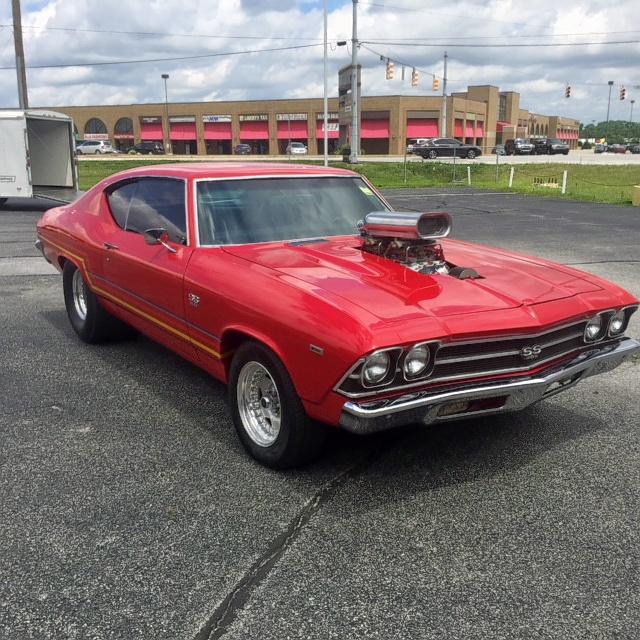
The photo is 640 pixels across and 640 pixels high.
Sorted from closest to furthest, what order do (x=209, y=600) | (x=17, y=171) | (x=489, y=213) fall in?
(x=209, y=600), (x=17, y=171), (x=489, y=213)

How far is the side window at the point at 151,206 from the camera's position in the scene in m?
4.37

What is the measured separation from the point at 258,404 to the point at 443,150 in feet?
168

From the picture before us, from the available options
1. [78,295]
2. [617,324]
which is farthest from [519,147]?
[617,324]

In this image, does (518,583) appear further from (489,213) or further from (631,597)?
(489,213)

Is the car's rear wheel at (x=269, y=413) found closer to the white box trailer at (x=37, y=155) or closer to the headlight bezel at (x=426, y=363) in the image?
the headlight bezel at (x=426, y=363)

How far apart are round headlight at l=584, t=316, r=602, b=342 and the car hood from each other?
0.59 feet

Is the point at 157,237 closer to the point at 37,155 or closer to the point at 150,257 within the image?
the point at 150,257

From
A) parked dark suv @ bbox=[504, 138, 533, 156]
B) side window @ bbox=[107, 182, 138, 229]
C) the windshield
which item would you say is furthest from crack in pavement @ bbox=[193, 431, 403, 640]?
parked dark suv @ bbox=[504, 138, 533, 156]

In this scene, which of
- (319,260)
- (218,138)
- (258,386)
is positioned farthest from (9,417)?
(218,138)

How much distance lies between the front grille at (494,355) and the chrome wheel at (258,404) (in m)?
0.91

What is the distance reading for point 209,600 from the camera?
8.27 ft

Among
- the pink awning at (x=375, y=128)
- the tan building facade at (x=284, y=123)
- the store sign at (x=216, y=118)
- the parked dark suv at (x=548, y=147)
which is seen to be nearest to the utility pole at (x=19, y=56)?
the parked dark suv at (x=548, y=147)

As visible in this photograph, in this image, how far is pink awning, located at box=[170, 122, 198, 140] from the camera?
86312 mm

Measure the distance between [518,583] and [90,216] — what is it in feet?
Answer: 14.3
